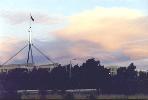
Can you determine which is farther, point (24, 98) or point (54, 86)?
point (54, 86)

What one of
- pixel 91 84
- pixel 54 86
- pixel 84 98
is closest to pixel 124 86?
pixel 91 84

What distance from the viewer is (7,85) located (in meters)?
180

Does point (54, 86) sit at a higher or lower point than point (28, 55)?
lower

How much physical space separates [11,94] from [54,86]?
42.0m

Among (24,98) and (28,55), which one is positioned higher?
(28,55)

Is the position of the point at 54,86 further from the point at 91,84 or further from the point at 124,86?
the point at 124,86

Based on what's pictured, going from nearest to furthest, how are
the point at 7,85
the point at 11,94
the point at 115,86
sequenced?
the point at 11,94
the point at 7,85
the point at 115,86

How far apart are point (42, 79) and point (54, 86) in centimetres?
1677

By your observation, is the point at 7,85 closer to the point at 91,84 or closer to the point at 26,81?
the point at 26,81

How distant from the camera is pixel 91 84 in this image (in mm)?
189500

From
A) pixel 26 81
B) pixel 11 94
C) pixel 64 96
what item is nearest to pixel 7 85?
pixel 26 81

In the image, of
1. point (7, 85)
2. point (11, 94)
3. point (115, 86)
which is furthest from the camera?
point (115, 86)

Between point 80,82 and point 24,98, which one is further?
point 80,82

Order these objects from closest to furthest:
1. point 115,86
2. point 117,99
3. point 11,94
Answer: point 117,99, point 11,94, point 115,86
